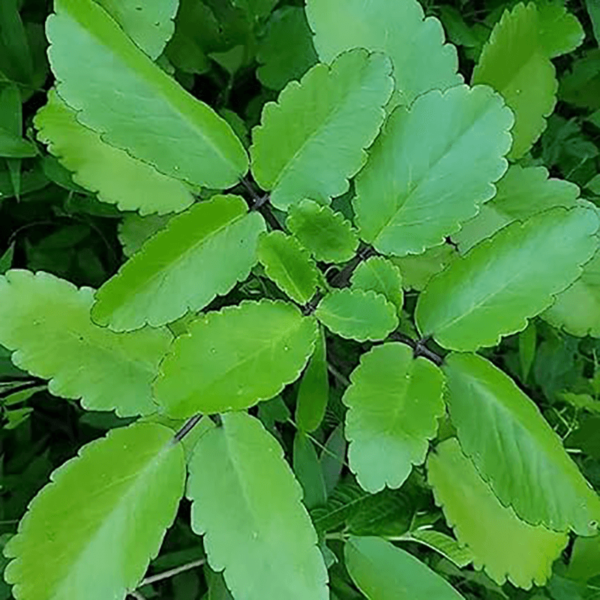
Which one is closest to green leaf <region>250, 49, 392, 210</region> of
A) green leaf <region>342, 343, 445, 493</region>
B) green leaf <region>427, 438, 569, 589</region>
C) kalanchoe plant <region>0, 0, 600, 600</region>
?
kalanchoe plant <region>0, 0, 600, 600</region>

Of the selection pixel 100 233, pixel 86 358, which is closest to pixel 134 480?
pixel 86 358

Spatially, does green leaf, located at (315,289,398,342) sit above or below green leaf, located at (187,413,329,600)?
above

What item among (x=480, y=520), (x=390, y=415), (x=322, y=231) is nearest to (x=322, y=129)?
(x=322, y=231)

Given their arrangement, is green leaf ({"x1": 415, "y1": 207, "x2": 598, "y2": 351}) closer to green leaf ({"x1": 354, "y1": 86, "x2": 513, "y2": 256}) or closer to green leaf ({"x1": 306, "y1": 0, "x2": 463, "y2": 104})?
green leaf ({"x1": 354, "y1": 86, "x2": 513, "y2": 256})

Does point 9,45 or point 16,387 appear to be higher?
point 9,45

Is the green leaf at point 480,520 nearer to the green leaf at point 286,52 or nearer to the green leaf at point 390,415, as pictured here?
the green leaf at point 390,415

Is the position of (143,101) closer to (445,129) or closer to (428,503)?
(445,129)

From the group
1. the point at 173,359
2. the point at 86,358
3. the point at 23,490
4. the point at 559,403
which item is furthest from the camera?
the point at 559,403
